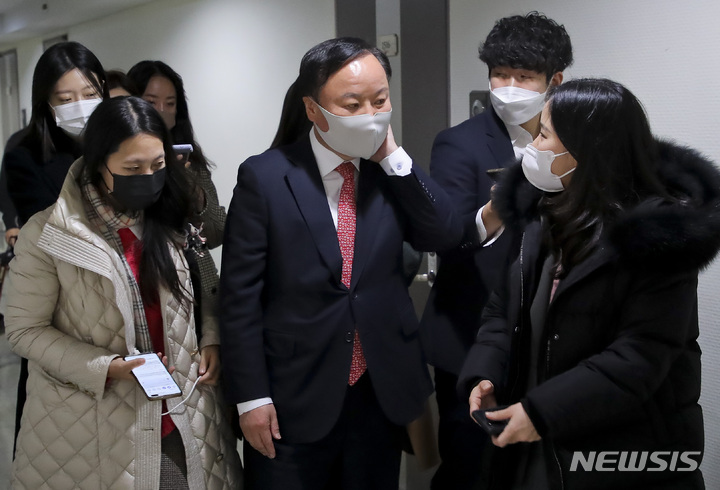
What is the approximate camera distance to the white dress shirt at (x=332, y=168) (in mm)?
1897

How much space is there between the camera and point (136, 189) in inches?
75.7

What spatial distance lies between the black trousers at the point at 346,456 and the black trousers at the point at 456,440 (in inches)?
14.2

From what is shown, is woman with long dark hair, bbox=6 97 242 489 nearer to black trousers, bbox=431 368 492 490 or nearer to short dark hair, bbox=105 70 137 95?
short dark hair, bbox=105 70 137 95

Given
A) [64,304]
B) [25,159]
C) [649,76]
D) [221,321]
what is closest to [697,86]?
[649,76]

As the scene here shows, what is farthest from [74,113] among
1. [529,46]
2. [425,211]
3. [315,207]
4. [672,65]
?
[672,65]

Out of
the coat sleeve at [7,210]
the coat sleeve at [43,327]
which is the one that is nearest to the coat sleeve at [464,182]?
the coat sleeve at [43,327]

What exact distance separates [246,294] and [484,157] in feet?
2.81

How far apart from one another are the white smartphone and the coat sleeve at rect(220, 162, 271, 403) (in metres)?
0.16

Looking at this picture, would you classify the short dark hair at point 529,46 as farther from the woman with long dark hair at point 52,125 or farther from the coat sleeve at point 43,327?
the coat sleeve at point 43,327

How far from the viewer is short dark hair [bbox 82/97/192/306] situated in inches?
75.7

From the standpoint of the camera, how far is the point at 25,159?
238cm

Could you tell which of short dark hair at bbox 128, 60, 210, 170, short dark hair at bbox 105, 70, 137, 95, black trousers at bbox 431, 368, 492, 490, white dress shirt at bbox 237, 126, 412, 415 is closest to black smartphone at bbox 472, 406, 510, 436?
white dress shirt at bbox 237, 126, 412, 415

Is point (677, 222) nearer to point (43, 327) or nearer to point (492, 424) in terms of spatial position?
point (492, 424)

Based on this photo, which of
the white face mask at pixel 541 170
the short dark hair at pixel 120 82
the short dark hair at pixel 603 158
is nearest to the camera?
the short dark hair at pixel 603 158
